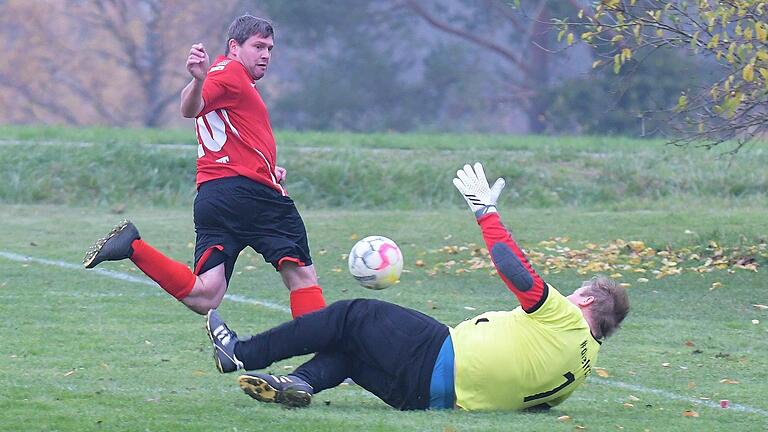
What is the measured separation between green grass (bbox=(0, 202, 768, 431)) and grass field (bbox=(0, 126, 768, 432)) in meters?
0.02

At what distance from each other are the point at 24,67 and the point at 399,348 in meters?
40.8

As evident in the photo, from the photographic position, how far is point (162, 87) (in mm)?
45344

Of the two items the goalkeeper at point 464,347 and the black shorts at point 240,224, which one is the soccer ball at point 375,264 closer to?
the black shorts at point 240,224

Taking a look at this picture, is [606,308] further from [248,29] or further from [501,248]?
[248,29]

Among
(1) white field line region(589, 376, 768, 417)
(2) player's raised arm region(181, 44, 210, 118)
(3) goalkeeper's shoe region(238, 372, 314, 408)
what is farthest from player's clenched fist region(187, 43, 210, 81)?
(1) white field line region(589, 376, 768, 417)

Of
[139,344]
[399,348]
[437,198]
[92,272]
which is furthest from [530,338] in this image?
[437,198]

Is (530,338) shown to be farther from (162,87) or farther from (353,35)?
(162,87)

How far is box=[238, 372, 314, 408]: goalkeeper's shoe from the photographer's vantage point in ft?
19.7

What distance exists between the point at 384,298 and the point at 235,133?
3.94 metres

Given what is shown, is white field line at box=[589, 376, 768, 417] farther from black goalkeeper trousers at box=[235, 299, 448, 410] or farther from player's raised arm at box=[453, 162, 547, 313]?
black goalkeeper trousers at box=[235, 299, 448, 410]

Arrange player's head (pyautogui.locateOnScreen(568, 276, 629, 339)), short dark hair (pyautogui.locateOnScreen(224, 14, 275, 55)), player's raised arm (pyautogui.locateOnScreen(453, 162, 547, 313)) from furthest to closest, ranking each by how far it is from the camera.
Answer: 1. short dark hair (pyautogui.locateOnScreen(224, 14, 275, 55))
2. player's head (pyautogui.locateOnScreen(568, 276, 629, 339))
3. player's raised arm (pyautogui.locateOnScreen(453, 162, 547, 313))

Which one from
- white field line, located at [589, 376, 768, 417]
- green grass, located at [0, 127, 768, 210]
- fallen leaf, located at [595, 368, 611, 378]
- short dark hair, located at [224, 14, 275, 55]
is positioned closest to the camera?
white field line, located at [589, 376, 768, 417]

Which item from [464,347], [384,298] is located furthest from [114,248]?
[384,298]

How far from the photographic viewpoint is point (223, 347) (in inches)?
250
